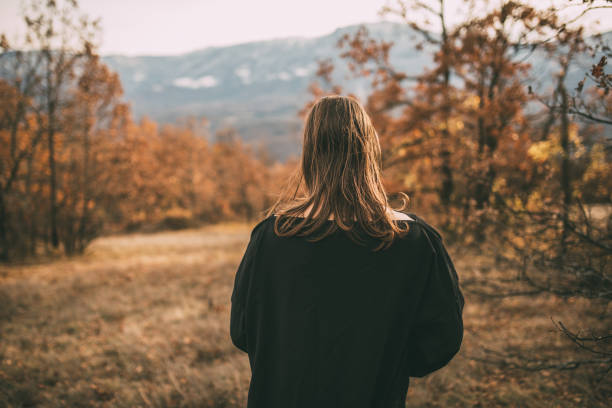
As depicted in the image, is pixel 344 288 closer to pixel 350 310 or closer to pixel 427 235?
pixel 350 310

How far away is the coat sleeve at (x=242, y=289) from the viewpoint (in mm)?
1510

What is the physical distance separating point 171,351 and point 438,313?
4.60m

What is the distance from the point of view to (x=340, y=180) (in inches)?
57.7

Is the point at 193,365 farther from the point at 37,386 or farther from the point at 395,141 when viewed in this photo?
the point at 395,141

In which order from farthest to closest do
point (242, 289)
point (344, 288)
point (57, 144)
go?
point (57, 144) < point (242, 289) < point (344, 288)

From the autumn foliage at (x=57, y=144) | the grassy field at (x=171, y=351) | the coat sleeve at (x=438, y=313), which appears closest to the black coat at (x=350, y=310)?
the coat sleeve at (x=438, y=313)

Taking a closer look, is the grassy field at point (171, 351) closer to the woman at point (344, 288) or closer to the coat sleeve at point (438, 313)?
the coat sleeve at point (438, 313)

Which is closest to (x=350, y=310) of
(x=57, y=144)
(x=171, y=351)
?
(x=171, y=351)

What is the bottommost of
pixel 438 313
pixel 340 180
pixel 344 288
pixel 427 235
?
pixel 438 313

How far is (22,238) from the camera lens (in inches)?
475

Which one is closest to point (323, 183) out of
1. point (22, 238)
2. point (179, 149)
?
point (22, 238)

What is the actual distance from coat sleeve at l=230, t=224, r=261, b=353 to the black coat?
0.04 ft

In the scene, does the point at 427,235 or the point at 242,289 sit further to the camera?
the point at 242,289

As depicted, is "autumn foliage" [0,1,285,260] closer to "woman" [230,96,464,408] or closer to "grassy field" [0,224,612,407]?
"grassy field" [0,224,612,407]
